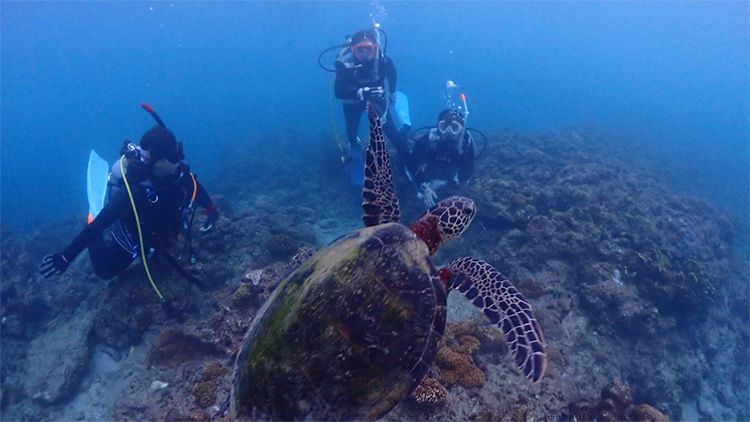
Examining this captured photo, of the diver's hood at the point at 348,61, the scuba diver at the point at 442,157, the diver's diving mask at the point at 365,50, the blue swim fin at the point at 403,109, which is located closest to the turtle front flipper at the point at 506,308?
the scuba diver at the point at 442,157

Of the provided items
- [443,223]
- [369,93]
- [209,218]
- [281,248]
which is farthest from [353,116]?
[443,223]

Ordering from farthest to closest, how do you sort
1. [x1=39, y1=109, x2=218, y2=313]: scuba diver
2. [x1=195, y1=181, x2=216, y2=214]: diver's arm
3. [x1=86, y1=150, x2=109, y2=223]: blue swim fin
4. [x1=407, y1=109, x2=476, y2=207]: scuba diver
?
[x1=407, y1=109, x2=476, y2=207]: scuba diver → [x1=86, y1=150, x2=109, y2=223]: blue swim fin → [x1=195, y1=181, x2=216, y2=214]: diver's arm → [x1=39, y1=109, x2=218, y2=313]: scuba diver

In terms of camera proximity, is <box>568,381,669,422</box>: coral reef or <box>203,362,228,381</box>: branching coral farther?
<box>203,362,228,381</box>: branching coral

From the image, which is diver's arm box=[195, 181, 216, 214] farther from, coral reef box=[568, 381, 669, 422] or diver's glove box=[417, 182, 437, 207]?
coral reef box=[568, 381, 669, 422]

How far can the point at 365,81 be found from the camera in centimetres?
902

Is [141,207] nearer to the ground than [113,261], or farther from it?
farther from it

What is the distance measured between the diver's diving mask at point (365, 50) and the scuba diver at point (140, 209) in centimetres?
578

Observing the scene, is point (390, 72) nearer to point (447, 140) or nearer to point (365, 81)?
point (365, 81)

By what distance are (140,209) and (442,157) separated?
601cm

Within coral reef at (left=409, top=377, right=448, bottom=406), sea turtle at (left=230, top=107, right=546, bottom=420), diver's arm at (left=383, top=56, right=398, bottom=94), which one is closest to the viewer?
sea turtle at (left=230, top=107, right=546, bottom=420)

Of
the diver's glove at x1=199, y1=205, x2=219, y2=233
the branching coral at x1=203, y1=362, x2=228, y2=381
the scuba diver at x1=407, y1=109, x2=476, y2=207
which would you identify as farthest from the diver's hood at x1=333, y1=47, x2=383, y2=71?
the branching coral at x1=203, y1=362, x2=228, y2=381

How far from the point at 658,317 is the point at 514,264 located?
2.33 metres

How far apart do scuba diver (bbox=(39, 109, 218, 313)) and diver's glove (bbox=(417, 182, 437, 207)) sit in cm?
488

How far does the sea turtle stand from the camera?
1.86 metres
